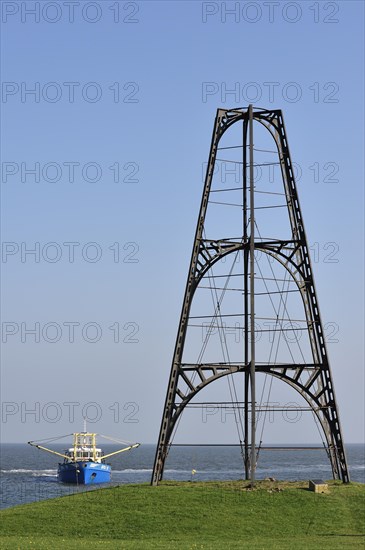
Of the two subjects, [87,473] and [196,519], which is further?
[87,473]

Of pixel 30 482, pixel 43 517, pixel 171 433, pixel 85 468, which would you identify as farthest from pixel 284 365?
pixel 30 482

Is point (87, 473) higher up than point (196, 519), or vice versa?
point (196, 519)

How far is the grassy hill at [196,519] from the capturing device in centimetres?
3850

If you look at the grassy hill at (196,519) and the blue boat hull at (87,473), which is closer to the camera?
the grassy hill at (196,519)

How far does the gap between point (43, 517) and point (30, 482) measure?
293 feet

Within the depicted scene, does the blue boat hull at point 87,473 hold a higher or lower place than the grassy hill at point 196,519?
lower

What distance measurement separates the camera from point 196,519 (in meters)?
42.5

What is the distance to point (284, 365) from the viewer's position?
4938 centimetres

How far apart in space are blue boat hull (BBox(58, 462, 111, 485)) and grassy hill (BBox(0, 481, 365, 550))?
74113 mm

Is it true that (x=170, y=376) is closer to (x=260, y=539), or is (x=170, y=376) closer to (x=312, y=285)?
(x=312, y=285)

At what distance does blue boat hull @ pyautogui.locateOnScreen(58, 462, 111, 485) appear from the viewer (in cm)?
12100

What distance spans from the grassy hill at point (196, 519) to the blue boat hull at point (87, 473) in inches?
2918

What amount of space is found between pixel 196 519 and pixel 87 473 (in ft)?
266

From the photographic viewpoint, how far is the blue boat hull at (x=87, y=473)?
121 m
